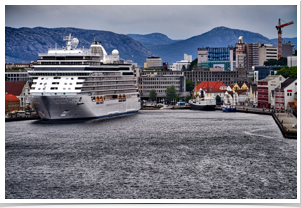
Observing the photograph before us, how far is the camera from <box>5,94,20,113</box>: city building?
274 feet

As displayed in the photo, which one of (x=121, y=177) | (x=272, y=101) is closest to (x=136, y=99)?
(x=272, y=101)

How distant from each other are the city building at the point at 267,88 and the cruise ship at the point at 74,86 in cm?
3213

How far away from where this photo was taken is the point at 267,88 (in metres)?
97.1

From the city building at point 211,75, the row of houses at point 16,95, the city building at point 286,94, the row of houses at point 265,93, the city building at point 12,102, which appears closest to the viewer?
the city building at point 286,94

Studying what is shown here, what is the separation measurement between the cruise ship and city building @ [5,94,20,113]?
41.9 feet

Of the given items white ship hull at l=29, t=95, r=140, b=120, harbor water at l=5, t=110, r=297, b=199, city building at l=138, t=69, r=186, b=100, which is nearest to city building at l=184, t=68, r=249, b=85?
city building at l=138, t=69, r=186, b=100

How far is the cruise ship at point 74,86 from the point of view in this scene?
68312 mm

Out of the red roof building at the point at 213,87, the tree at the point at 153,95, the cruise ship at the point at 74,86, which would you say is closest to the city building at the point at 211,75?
the red roof building at the point at 213,87

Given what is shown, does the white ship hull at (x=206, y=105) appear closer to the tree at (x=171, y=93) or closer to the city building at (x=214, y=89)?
the city building at (x=214, y=89)

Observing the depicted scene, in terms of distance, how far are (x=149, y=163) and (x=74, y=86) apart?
36.6m

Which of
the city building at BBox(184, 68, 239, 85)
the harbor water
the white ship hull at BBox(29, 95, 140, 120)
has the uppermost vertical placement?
the city building at BBox(184, 68, 239, 85)

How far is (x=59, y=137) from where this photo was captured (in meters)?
51.9

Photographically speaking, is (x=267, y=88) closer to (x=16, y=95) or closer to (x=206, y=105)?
(x=206, y=105)

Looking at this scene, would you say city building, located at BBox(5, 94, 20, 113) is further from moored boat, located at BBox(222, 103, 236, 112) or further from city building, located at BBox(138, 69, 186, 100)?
city building, located at BBox(138, 69, 186, 100)
